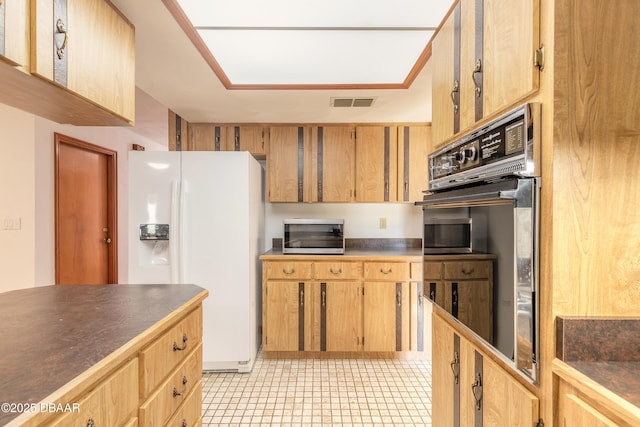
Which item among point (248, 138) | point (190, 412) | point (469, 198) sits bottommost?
point (190, 412)

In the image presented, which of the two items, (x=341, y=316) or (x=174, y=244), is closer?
(x=174, y=244)

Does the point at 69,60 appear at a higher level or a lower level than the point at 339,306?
higher

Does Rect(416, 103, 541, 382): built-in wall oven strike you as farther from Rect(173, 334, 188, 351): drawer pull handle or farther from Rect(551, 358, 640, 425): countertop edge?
Rect(173, 334, 188, 351): drawer pull handle

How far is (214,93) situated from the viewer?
8.08 ft

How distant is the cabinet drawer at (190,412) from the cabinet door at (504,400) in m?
1.11

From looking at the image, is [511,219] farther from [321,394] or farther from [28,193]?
[28,193]

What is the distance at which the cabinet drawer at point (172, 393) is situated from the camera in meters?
1.00

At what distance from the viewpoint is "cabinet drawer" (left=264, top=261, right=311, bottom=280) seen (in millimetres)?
2881

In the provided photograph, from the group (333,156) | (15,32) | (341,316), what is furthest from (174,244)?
(15,32)

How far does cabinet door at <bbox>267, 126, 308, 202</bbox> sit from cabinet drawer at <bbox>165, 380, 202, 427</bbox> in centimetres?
204

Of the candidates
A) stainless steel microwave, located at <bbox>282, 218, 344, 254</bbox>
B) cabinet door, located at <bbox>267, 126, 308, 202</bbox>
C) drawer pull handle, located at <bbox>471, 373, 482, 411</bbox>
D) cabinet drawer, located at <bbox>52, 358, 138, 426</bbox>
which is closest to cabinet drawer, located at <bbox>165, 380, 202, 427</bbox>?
cabinet drawer, located at <bbox>52, 358, 138, 426</bbox>

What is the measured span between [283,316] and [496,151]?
2341mm

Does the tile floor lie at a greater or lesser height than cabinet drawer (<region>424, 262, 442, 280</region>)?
lesser

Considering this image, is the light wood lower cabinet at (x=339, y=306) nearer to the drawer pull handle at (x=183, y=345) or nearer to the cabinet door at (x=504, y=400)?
the drawer pull handle at (x=183, y=345)
